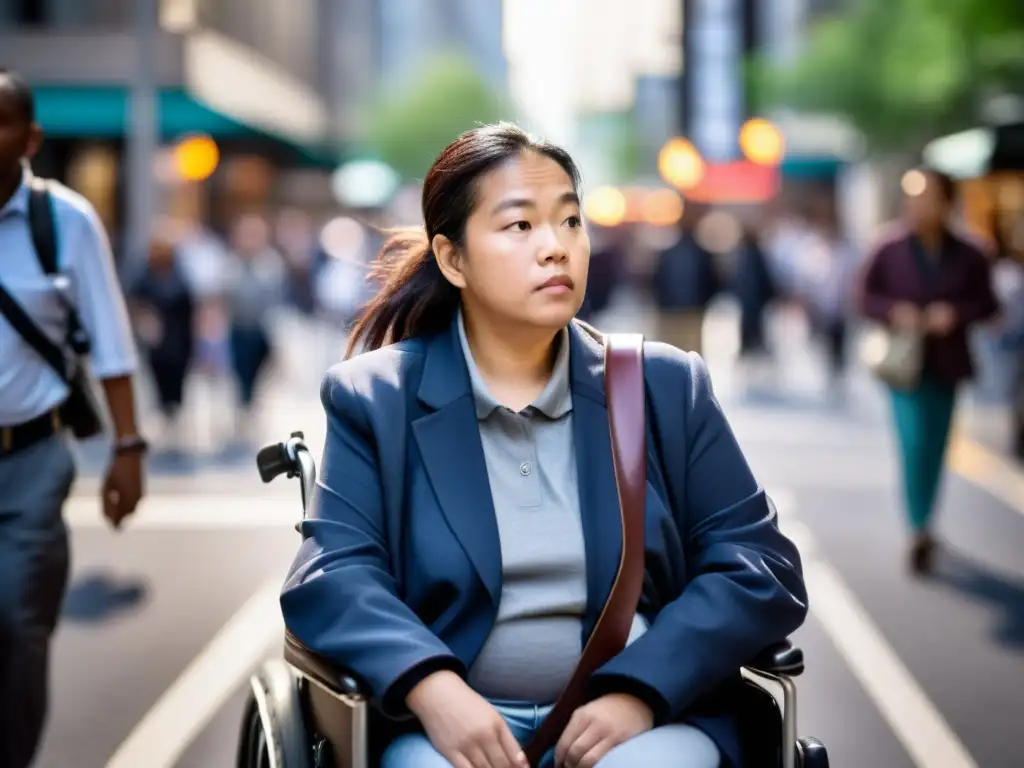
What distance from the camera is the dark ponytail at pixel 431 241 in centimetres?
311

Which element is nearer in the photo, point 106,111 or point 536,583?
point 536,583

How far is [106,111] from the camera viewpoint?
103 ft

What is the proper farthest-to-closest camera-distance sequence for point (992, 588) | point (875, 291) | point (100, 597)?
1. point (875, 291)
2. point (992, 588)
3. point (100, 597)

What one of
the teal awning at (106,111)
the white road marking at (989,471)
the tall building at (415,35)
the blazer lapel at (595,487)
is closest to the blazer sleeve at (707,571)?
the blazer lapel at (595,487)

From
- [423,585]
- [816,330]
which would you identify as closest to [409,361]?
[423,585]

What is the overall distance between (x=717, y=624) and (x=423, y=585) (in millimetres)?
511

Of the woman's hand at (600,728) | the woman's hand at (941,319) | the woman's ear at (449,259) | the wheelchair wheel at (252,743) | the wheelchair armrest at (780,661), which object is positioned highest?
the woman's ear at (449,259)

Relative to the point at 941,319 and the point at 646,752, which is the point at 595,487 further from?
the point at 941,319

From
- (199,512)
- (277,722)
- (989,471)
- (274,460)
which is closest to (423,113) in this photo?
(989,471)

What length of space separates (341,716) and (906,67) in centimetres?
3910

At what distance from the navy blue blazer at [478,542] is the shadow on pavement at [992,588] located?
165 inches

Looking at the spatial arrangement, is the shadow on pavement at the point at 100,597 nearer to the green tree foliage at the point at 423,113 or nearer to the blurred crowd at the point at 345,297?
the blurred crowd at the point at 345,297

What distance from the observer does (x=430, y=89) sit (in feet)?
354

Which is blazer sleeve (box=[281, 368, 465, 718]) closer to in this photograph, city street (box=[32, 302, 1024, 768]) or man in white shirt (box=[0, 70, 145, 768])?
man in white shirt (box=[0, 70, 145, 768])
